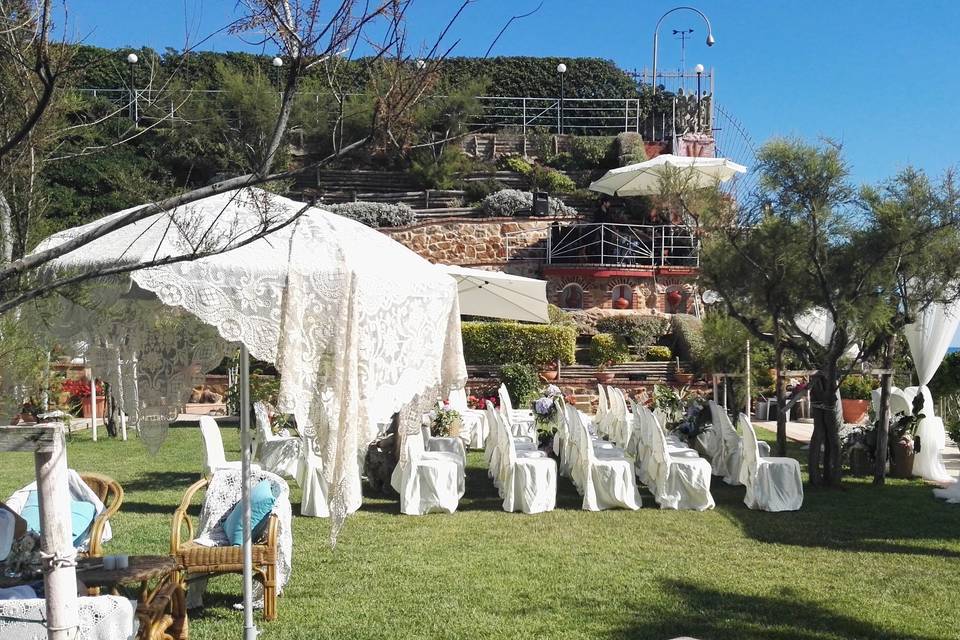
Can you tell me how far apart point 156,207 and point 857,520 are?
7.59 m

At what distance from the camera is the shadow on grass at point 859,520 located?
7.50m

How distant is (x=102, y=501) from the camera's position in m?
6.18

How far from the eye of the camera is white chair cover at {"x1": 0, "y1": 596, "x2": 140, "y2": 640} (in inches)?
144

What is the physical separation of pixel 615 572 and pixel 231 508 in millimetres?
2737

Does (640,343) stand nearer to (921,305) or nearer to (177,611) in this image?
(921,305)

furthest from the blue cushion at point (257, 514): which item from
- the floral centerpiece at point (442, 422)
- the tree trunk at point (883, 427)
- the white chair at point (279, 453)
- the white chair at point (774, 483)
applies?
the tree trunk at point (883, 427)

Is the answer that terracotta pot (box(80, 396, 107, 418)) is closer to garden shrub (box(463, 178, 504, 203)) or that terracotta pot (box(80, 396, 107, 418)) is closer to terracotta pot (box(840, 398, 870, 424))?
garden shrub (box(463, 178, 504, 203))

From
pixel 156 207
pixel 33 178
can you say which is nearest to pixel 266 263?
pixel 33 178

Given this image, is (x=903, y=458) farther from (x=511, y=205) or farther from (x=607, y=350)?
(x=511, y=205)

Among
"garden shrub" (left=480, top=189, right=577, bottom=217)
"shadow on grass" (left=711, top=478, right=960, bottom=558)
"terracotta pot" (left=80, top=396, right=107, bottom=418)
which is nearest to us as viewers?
"shadow on grass" (left=711, top=478, right=960, bottom=558)

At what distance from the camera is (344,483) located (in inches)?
159

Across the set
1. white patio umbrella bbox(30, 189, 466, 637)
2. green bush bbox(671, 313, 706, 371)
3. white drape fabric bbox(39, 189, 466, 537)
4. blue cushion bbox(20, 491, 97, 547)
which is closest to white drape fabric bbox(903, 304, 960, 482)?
green bush bbox(671, 313, 706, 371)

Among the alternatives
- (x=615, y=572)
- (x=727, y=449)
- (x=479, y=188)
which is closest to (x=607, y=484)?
(x=727, y=449)

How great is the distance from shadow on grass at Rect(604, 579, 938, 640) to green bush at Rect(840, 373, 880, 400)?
1239cm
